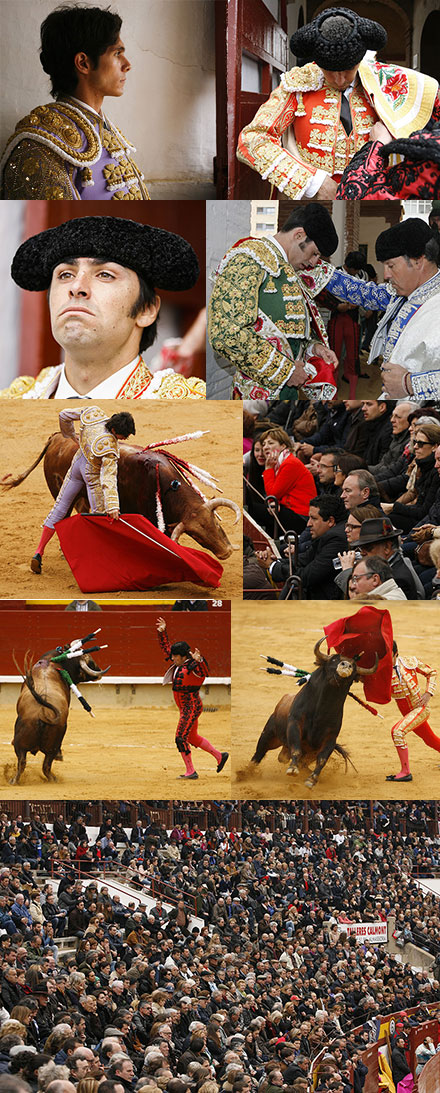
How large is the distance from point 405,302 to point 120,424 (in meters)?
1.86

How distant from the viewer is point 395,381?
8250mm

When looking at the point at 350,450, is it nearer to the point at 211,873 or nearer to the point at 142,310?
the point at 142,310

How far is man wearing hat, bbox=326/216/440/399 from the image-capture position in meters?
8.20

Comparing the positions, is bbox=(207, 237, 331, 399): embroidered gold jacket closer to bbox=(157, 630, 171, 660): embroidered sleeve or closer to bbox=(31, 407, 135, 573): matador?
bbox=(31, 407, 135, 573): matador

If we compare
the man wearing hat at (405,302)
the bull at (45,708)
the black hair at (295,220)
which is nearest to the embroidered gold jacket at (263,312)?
the black hair at (295,220)

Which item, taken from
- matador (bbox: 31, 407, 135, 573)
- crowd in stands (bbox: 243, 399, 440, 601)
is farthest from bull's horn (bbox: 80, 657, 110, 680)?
crowd in stands (bbox: 243, 399, 440, 601)

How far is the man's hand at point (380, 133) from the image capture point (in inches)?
327

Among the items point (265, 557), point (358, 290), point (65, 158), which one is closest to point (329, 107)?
point (358, 290)

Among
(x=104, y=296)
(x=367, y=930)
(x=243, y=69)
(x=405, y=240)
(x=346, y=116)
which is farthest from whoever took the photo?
(x=367, y=930)

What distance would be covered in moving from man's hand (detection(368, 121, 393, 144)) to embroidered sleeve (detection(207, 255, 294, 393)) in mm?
1079

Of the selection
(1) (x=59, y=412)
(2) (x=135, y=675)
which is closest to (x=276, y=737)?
(2) (x=135, y=675)

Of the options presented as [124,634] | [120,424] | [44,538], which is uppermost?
[120,424]

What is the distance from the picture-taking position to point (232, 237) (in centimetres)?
826

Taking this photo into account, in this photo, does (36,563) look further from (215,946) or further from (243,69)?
(243,69)
